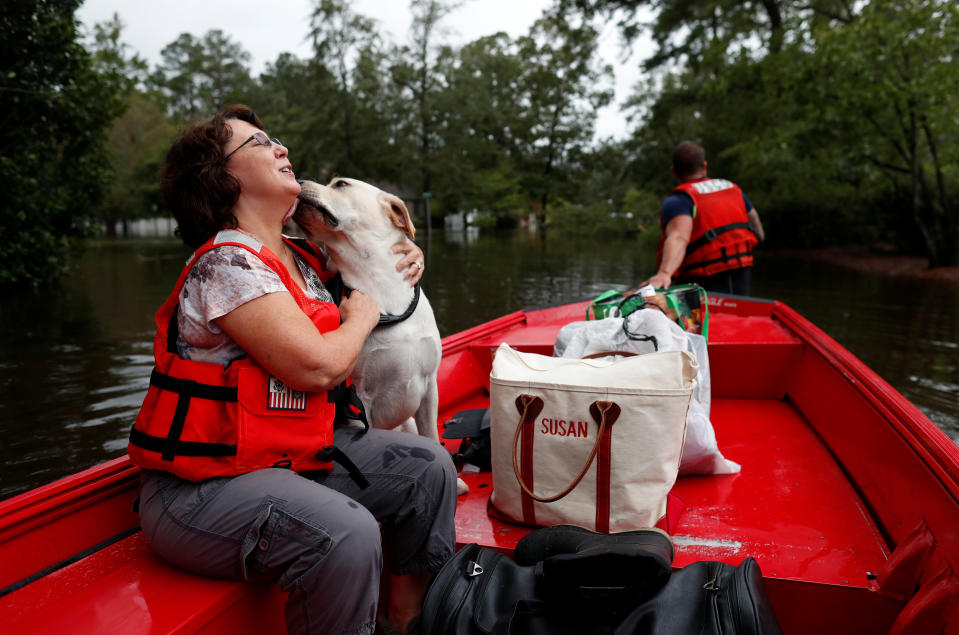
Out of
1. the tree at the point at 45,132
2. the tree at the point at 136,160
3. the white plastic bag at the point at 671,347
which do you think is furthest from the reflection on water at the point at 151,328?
the tree at the point at 136,160

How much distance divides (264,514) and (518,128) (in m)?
39.3

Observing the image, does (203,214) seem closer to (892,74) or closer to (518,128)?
(892,74)

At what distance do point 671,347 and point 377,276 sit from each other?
117 cm

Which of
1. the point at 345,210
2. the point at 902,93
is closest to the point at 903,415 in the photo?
the point at 345,210

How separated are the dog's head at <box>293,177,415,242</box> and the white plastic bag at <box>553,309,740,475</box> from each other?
3.20 ft

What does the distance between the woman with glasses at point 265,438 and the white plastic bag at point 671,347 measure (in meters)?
1.04

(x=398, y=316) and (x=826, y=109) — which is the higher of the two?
(x=826, y=109)

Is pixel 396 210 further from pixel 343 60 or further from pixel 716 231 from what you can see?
pixel 343 60

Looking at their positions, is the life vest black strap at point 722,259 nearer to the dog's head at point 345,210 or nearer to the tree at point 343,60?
the dog's head at point 345,210

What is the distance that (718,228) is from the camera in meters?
4.32

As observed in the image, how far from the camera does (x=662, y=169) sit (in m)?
24.3

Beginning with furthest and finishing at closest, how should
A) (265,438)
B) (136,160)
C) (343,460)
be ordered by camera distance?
1. (136,160)
2. (343,460)
3. (265,438)

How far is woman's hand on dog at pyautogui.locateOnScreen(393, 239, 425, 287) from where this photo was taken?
204 cm

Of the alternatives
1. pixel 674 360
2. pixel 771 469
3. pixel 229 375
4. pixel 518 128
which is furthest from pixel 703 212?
pixel 518 128
